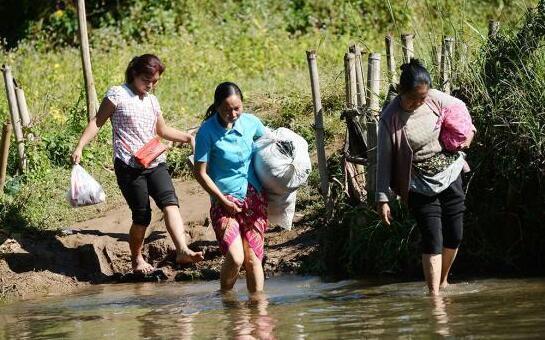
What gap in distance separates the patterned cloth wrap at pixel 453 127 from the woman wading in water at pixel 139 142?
7.53 feet

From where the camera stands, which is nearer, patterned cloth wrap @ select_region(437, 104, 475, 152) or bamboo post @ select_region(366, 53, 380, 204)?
patterned cloth wrap @ select_region(437, 104, 475, 152)

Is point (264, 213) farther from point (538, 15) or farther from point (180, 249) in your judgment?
point (538, 15)

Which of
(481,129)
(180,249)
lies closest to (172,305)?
(180,249)

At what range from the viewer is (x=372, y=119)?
897 centimetres

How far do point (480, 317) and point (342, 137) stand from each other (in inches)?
153

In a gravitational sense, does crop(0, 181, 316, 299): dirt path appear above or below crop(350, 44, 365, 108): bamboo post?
below

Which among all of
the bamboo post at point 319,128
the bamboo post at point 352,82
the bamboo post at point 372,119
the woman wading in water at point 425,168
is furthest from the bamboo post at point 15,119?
the woman wading in water at point 425,168

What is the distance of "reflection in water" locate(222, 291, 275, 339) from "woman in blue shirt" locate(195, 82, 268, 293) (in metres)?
0.19

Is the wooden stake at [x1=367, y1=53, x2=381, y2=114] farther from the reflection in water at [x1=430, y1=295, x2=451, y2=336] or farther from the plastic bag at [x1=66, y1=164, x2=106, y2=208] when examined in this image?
the plastic bag at [x1=66, y1=164, x2=106, y2=208]

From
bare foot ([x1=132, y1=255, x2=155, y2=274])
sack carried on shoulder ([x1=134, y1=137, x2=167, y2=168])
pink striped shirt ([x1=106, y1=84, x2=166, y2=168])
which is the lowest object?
bare foot ([x1=132, y1=255, x2=155, y2=274])

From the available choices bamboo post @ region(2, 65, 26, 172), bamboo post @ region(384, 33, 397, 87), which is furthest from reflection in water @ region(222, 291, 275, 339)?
bamboo post @ region(2, 65, 26, 172)

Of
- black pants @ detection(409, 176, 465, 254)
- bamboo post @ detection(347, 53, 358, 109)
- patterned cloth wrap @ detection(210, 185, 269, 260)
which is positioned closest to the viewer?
black pants @ detection(409, 176, 465, 254)

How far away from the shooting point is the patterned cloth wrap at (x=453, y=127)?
7328 millimetres

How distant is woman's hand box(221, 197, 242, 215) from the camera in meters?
7.60
